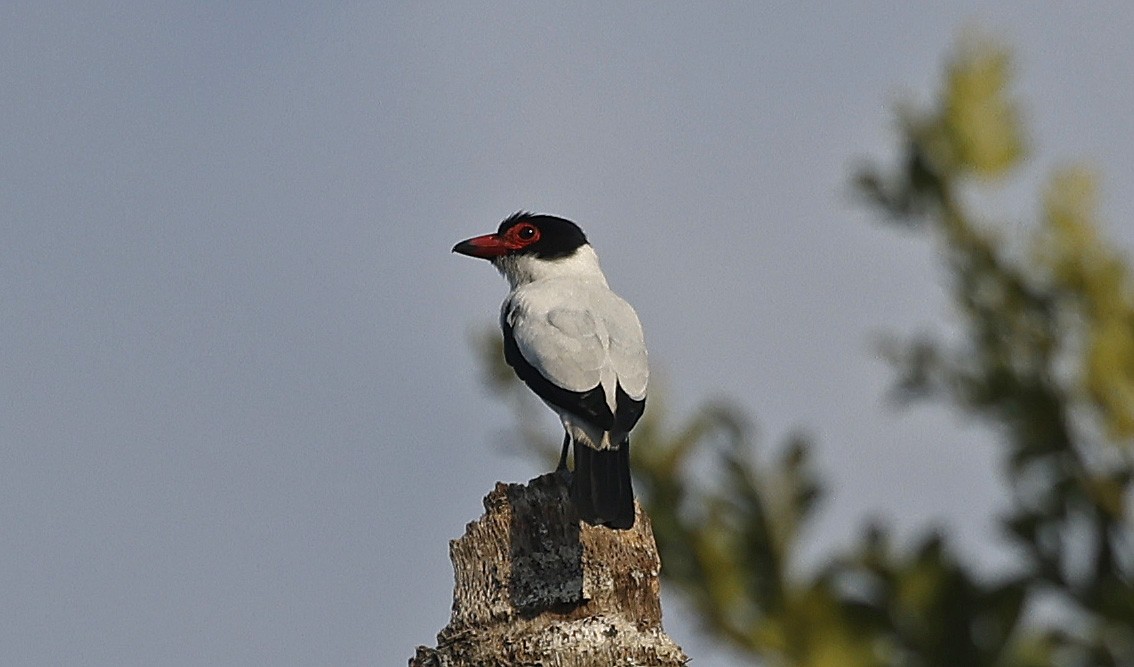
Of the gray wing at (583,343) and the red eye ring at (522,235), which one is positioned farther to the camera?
the red eye ring at (522,235)

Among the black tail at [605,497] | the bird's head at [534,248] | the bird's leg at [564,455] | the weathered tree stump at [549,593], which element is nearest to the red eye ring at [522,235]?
the bird's head at [534,248]

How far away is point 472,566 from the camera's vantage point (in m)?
5.27

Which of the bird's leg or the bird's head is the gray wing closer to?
the bird's leg

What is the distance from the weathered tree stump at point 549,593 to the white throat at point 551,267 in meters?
3.99

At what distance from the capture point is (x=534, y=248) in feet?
31.9

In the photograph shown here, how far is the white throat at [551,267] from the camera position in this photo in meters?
9.48

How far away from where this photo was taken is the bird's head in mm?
9625

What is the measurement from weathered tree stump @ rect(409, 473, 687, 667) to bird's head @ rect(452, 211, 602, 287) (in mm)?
4149

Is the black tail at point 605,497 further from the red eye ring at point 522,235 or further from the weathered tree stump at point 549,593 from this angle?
the red eye ring at point 522,235

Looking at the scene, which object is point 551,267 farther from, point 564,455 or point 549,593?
point 549,593

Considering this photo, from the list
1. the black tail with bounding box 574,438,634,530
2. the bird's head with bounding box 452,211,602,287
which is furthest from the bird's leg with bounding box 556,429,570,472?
the bird's head with bounding box 452,211,602,287

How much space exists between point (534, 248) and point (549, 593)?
15.9ft

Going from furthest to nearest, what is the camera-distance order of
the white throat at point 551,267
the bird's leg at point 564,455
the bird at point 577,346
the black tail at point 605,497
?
the white throat at point 551,267 < the bird's leg at point 564,455 < the bird at point 577,346 < the black tail at point 605,497

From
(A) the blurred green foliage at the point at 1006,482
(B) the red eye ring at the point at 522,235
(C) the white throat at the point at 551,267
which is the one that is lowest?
(A) the blurred green foliage at the point at 1006,482
